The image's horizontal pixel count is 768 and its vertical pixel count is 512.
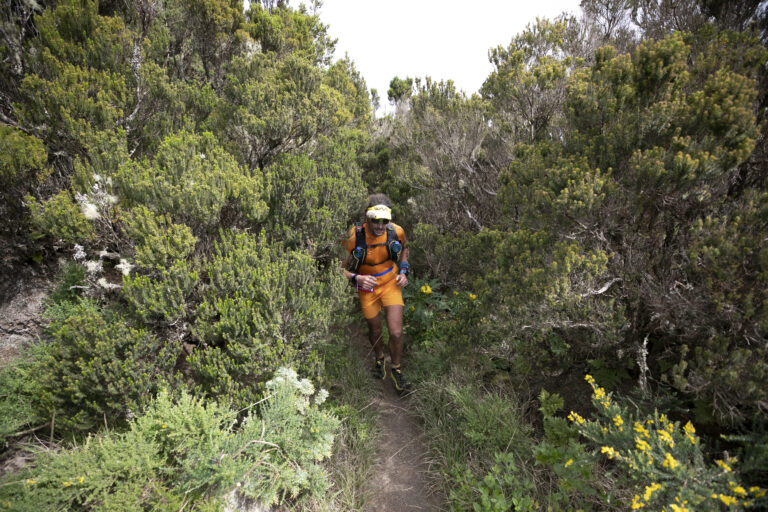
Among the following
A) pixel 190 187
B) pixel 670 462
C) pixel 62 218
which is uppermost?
pixel 190 187

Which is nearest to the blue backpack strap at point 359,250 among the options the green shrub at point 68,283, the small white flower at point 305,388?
the small white flower at point 305,388

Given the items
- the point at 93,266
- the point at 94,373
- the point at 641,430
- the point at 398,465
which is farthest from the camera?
the point at 93,266

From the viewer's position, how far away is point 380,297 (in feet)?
13.1

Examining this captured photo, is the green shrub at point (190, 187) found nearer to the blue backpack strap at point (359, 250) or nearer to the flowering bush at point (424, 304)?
the blue backpack strap at point (359, 250)

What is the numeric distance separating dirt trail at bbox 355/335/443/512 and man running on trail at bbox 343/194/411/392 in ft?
1.12

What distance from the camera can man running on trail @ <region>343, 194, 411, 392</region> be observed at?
3.84 m

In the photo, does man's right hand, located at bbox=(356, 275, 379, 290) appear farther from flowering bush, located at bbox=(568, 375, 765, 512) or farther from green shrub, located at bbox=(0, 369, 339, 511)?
flowering bush, located at bbox=(568, 375, 765, 512)

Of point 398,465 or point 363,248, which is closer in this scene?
point 398,465

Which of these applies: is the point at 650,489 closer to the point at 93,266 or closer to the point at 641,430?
the point at 641,430

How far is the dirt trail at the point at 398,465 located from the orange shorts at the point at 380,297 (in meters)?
1.08

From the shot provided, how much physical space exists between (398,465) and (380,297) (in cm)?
183

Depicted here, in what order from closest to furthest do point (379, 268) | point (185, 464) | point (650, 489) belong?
point (650, 489) → point (185, 464) → point (379, 268)

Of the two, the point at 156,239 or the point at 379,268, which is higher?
the point at 156,239

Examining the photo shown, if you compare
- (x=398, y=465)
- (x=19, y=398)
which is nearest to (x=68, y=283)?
(x=19, y=398)
